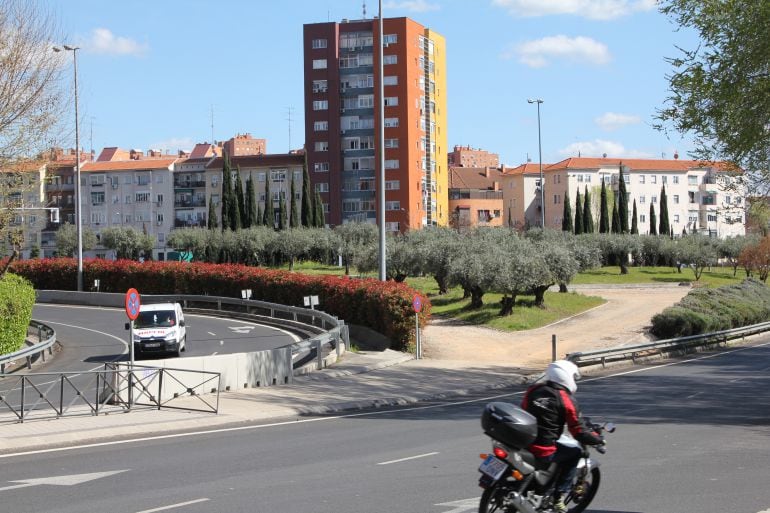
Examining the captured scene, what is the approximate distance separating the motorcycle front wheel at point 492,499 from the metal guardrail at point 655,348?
20335mm

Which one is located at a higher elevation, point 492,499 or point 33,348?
point 492,499

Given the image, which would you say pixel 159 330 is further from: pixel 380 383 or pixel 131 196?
pixel 131 196

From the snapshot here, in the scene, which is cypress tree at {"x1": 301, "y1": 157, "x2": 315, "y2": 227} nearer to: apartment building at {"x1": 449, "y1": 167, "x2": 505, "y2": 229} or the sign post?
apartment building at {"x1": 449, "y1": 167, "x2": 505, "y2": 229}

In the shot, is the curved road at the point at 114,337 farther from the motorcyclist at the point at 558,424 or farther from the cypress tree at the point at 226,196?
the cypress tree at the point at 226,196

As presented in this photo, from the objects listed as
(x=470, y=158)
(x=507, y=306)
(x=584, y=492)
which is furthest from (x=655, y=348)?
(x=470, y=158)

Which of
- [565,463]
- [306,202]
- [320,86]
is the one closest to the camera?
[565,463]

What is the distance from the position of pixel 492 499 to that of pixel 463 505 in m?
2.13

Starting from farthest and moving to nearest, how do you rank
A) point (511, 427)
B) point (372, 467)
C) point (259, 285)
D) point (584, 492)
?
1. point (259, 285)
2. point (372, 467)
3. point (584, 492)
4. point (511, 427)

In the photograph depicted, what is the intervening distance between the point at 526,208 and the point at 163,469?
122124 mm

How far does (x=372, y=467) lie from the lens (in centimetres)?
1275

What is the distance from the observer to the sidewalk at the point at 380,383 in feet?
56.9

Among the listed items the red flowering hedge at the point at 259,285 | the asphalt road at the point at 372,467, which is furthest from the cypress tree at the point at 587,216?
the asphalt road at the point at 372,467

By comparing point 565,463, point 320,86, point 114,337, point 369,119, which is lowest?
point 114,337

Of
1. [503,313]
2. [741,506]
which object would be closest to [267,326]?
[503,313]
